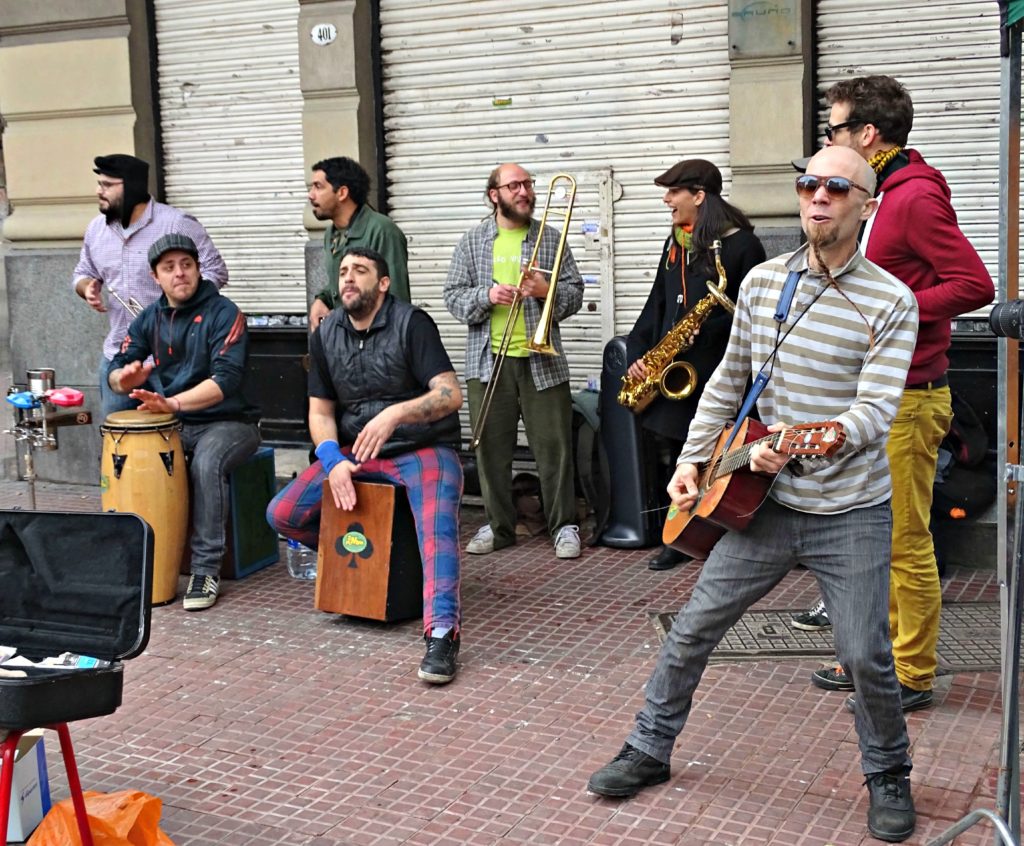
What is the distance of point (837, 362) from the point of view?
3816mm

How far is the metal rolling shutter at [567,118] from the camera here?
7562 mm

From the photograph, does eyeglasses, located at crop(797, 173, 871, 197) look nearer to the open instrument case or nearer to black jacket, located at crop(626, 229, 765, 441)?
the open instrument case

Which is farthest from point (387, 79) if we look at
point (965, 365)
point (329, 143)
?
point (965, 365)

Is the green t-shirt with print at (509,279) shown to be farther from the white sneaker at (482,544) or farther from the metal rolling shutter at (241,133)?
the metal rolling shutter at (241,133)

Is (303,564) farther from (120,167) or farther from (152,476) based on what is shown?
(120,167)

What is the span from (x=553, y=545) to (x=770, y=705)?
8.20ft

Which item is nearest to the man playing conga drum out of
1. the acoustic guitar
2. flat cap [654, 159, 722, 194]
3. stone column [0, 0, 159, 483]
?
flat cap [654, 159, 722, 194]

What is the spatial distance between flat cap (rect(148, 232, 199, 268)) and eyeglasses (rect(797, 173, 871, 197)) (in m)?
3.74

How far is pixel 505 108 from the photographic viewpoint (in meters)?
8.08

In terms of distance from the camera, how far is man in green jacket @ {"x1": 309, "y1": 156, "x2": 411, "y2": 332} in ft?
23.4

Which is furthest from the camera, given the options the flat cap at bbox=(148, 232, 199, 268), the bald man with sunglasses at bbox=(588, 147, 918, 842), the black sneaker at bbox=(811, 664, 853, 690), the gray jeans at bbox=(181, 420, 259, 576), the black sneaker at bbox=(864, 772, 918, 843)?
the flat cap at bbox=(148, 232, 199, 268)

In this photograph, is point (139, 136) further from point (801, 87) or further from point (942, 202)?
point (942, 202)

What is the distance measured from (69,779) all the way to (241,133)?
6219 millimetres

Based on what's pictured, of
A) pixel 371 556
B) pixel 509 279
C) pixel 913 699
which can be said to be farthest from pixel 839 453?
pixel 509 279
